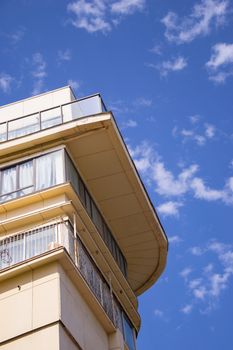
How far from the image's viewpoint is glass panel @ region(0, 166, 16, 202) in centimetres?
2459

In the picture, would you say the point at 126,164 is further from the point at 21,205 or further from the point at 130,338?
the point at 130,338

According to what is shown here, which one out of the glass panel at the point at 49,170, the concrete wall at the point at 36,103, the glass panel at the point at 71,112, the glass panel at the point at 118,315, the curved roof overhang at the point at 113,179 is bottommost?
the glass panel at the point at 118,315

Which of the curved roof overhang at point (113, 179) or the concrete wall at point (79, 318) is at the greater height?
the curved roof overhang at point (113, 179)

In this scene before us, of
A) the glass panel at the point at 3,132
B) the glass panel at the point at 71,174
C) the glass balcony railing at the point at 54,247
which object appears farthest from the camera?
the glass panel at the point at 3,132

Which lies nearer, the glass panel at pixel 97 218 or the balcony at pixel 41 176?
the balcony at pixel 41 176

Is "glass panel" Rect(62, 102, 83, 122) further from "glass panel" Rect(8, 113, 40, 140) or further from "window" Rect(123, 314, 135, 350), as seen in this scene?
"window" Rect(123, 314, 135, 350)

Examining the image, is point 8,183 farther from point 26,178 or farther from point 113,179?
point 113,179

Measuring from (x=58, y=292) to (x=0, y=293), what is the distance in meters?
2.01

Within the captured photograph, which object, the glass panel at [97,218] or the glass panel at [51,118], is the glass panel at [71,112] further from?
the glass panel at [97,218]

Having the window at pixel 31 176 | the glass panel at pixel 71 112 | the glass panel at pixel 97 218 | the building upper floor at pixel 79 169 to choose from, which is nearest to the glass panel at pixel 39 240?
the building upper floor at pixel 79 169

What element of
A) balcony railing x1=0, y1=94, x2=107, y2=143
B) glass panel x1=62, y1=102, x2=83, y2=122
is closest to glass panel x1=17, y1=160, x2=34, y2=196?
balcony railing x1=0, y1=94, x2=107, y2=143

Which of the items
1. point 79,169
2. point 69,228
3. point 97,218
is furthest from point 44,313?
point 79,169

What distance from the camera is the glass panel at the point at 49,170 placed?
2452 centimetres

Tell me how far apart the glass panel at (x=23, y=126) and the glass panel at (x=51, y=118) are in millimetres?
253
